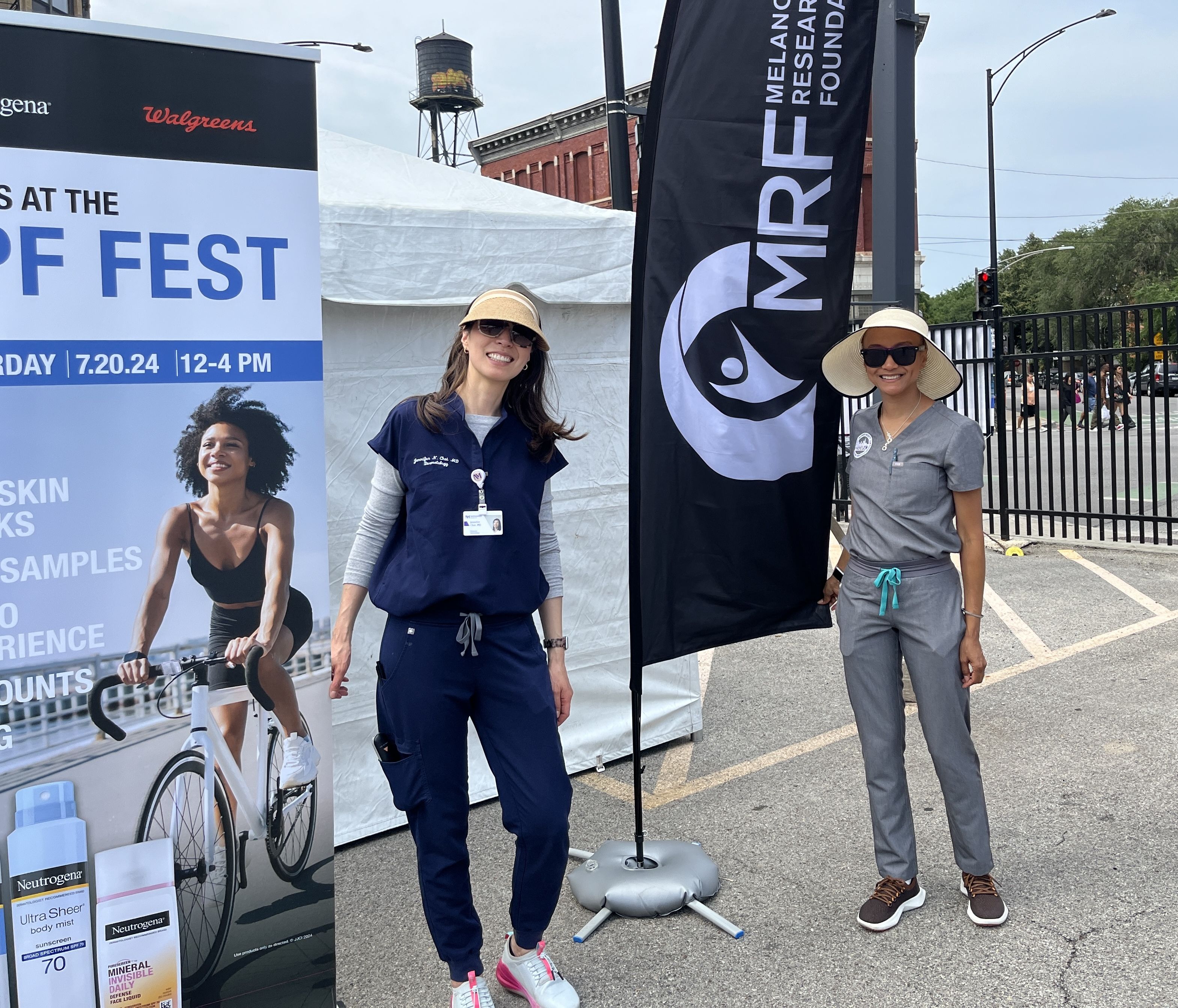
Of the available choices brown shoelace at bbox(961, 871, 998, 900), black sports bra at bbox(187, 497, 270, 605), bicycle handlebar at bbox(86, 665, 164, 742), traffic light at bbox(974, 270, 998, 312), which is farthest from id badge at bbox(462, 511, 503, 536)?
traffic light at bbox(974, 270, 998, 312)

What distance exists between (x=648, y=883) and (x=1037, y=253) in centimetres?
5609

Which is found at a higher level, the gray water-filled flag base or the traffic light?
the traffic light

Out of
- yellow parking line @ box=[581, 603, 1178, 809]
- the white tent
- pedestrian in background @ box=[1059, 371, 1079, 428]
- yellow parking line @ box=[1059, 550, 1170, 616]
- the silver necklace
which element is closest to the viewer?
the silver necklace

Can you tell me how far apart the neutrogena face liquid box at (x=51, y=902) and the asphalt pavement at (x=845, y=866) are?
33.4 inches

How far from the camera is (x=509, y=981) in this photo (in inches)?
120

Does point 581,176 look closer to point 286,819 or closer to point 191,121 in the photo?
point 191,121

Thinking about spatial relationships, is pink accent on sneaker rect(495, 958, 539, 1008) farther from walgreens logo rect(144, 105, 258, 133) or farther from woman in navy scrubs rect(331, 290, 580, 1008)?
walgreens logo rect(144, 105, 258, 133)

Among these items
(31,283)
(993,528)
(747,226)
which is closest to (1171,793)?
(747,226)

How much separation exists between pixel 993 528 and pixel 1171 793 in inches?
282

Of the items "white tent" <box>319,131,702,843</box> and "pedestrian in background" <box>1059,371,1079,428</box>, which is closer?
"white tent" <box>319,131,702,843</box>

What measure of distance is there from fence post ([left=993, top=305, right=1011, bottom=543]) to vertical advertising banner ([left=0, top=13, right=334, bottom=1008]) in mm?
8524

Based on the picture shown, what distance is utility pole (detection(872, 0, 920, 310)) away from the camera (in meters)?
5.48

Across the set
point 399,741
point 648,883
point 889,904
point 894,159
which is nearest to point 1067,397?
point 894,159

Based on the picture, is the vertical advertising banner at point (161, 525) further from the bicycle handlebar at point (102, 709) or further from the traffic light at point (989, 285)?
the traffic light at point (989, 285)
